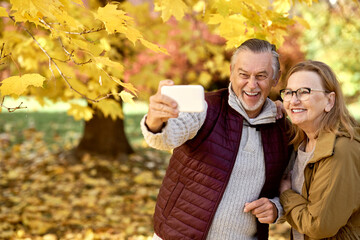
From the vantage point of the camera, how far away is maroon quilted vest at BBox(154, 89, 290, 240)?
77.5 inches

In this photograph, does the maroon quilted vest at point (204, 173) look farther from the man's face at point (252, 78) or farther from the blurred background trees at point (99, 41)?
the blurred background trees at point (99, 41)

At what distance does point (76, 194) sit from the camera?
5.38 meters

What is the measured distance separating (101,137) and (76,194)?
→ 132 centimetres

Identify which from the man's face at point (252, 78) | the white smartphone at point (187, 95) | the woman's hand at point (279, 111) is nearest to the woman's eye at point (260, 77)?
the man's face at point (252, 78)

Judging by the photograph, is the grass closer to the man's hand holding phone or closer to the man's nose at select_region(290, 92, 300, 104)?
the man's nose at select_region(290, 92, 300, 104)

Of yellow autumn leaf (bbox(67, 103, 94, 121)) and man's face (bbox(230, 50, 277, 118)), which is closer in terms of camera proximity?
man's face (bbox(230, 50, 277, 118))

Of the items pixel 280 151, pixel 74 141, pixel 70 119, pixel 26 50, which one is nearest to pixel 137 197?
pixel 26 50

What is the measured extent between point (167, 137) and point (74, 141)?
257 inches

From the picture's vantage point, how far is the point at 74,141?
7.93 m

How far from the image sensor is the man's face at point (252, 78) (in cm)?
204

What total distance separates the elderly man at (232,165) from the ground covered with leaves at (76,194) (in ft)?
8.09

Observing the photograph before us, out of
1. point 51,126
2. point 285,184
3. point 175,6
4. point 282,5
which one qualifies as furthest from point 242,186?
point 51,126

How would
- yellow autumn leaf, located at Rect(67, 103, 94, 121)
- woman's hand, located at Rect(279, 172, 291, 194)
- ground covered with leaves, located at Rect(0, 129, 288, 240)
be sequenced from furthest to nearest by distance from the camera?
ground covered with leaves, located at Rect(0, 129, 288, 240), yellow autumn leaf, located at Rect(67, 103, 94, 121), woman's hand, located at Rect(279, 172, 291, 194)

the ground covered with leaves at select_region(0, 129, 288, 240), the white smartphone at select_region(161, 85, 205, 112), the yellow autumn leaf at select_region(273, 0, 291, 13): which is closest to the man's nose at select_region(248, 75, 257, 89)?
the white smartphone at select_region(161, 85, 205, 112)
